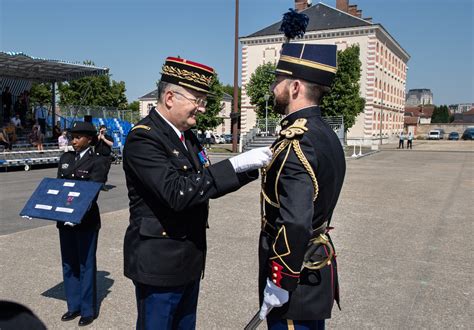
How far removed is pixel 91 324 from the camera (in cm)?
383

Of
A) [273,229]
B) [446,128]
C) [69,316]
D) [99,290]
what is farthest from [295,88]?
[446,128]

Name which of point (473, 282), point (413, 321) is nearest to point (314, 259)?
point (413, 321)

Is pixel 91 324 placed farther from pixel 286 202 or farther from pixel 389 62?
pixel 389 62

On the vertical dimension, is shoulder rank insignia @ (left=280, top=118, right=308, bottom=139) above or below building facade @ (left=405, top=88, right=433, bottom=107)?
below

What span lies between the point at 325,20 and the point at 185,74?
46.9 metres

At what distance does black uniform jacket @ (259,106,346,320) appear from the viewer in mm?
2023

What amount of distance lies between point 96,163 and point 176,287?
2.19 metres

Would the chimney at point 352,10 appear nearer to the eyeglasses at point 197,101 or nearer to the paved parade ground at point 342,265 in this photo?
the paved parade ground at point 342,265

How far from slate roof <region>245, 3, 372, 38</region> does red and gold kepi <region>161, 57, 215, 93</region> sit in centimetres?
4297

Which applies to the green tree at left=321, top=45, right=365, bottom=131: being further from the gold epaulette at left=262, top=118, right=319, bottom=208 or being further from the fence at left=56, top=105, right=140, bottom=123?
the gold epaulette at left=262, top=118, right=319, bottom=208

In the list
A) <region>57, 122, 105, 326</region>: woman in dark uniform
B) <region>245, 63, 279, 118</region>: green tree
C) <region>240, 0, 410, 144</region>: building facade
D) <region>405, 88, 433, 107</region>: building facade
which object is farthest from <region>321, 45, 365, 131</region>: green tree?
<region>405, 88, 433, 107</region>: building facade

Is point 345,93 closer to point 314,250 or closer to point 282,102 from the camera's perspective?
point 282,102

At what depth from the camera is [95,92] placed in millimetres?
51844

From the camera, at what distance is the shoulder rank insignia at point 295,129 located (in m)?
2.14
